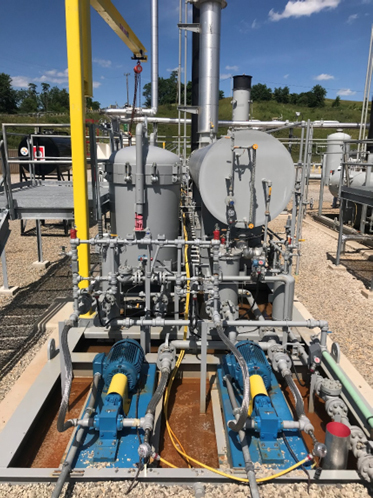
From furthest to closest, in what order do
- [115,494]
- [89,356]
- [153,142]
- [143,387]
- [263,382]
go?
[153,142] < [89,356] < [143,387] < [263,382] < [115,494]

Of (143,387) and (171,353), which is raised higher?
(171,353)

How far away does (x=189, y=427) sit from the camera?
3.74 m

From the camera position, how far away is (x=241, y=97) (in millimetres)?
12383

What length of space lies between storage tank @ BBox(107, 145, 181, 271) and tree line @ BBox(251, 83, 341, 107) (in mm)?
Answer: 68609

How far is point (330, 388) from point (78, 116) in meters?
4.45

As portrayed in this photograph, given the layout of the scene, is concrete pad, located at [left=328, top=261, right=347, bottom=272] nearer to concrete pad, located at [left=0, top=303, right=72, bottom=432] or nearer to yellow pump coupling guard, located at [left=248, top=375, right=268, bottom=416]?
yellow pump coupling guard, located at [left=248, top=375, right=268, bottom=416]

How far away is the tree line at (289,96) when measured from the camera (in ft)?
226

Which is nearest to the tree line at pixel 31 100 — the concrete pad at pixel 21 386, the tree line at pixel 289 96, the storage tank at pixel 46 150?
the tree line at pixel 289 96

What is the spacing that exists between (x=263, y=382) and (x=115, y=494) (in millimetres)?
1604

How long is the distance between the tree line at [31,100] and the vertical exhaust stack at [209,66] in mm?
45981

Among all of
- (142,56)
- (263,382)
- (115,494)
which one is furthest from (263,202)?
(142,56)

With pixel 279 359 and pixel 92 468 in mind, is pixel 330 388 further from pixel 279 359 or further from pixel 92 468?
pixel 92 468

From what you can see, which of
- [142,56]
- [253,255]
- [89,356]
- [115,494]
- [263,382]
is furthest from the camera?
[142,56]

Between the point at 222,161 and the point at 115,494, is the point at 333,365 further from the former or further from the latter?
the point at 222,161
